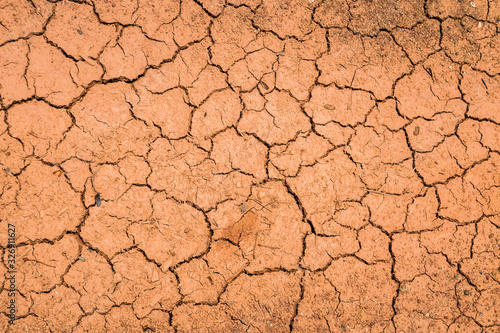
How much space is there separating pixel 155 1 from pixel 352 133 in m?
1.81

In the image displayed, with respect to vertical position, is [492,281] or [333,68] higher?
[333,68]

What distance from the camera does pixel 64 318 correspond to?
237 centimetres

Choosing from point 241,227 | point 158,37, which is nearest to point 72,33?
point 158,37

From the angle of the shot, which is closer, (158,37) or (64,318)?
(64,318)

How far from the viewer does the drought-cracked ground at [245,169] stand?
2.45m

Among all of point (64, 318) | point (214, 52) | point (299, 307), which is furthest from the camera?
point (214, 52)

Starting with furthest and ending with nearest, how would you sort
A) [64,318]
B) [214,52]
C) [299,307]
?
1. [214,52]
2. [299,307]
3. [64,318]

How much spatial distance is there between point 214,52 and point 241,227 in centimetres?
133

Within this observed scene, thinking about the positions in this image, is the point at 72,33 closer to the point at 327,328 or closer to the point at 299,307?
the point at 299,307

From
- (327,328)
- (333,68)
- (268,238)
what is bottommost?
(327,328)

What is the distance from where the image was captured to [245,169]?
2.60m

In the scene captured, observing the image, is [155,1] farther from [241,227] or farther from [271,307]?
[271,307]

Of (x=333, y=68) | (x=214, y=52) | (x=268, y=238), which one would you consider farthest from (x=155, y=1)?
(x=268, y=238)

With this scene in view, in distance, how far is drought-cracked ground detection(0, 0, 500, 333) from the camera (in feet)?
8.03
